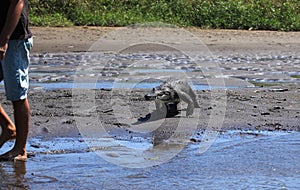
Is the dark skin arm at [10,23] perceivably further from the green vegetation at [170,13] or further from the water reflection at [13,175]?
the green vegetation at [170,13]

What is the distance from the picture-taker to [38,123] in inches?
280

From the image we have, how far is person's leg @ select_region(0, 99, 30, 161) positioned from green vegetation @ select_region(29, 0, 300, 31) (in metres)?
14.8

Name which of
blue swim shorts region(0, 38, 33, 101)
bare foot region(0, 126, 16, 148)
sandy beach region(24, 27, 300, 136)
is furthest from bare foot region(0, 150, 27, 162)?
sandy beach region(24, 27, 300, 136)

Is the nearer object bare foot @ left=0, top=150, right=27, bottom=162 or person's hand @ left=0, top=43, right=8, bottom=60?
person's hand @ left=0, top=43, right=8, bottom=60

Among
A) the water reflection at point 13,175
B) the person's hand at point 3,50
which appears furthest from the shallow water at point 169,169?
the person's hand at point 3,50

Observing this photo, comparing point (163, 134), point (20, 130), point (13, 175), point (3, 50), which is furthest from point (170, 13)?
point (13, 175)

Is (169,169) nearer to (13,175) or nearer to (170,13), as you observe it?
(13,175)

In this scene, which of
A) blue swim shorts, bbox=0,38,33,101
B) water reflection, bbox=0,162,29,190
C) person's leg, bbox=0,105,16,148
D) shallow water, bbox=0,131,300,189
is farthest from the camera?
person's leg, bbox=0,105,16,148

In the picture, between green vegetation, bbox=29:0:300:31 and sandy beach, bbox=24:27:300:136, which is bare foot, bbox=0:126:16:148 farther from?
green vegetation, bbox=29:0:300:31

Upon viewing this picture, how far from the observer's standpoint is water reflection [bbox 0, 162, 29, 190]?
16.1ft

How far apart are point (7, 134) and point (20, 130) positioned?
24 cm

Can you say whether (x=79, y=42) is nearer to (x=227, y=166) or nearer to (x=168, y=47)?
(x=168, y=47)

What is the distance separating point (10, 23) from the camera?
533 cm

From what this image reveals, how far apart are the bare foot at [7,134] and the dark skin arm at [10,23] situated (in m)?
0.71
